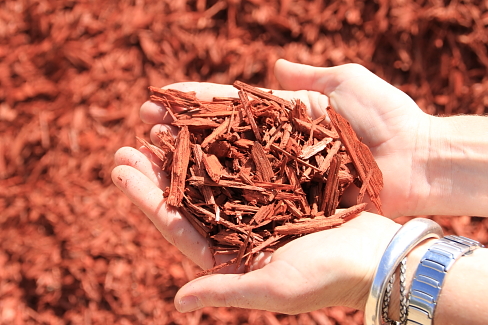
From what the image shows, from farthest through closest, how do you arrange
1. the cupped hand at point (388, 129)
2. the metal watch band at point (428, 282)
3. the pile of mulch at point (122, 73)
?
the pile of mulch at point (122, 73), the cupped hand at point (388, 129), the metal watch band at point (428, 282)

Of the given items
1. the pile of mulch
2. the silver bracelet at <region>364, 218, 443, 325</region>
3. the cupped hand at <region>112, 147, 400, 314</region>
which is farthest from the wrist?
the pile of mulch

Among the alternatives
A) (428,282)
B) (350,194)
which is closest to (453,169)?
(350,194)

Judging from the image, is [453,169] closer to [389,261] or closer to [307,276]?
[389,261]

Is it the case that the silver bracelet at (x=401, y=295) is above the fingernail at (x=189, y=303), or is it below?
above

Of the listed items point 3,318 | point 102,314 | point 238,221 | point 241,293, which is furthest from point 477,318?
point 3,318

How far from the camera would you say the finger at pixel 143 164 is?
234 cm

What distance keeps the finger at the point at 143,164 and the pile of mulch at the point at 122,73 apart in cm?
116

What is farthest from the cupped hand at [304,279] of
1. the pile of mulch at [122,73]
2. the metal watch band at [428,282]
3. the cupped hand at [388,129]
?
the pile of mulch at [122,73]

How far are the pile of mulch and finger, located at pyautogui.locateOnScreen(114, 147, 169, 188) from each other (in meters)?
1.16

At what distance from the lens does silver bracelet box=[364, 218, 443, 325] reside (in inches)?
69.2

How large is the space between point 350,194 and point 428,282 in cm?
79

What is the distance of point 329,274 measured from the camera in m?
1.76

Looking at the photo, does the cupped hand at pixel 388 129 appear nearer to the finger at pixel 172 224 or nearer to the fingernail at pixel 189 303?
the finger at pixel 172 224

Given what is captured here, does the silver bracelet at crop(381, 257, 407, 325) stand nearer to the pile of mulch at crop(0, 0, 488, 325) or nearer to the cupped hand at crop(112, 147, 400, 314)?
the cupped hand at crop(112, 147, 400, 314)
